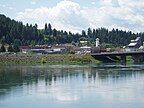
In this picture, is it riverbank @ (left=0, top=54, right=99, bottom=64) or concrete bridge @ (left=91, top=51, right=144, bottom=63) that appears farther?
concrete bridge @ (left=91, top=51, right=144, bottom=63)

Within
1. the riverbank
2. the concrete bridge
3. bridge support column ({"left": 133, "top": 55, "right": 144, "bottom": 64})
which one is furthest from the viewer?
bridge support column ({"left": 133, "top": 55, "right": 144, "bottom": 64})

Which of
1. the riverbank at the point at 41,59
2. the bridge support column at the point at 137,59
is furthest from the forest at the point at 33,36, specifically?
the bridge support column at the point at 137,59

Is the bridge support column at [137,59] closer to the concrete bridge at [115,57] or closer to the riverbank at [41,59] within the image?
the concrete bridge at [115,57]

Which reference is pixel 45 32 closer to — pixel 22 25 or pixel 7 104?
pixel 22 25

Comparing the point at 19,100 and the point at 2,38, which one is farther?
the point at 2,38

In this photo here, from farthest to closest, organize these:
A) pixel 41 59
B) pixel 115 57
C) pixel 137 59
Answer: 1. pixel 115 57
2. pixel 137 59
3. pixel 41 59

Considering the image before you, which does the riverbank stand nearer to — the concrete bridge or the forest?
the concrete bridge

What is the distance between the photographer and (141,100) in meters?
32.7

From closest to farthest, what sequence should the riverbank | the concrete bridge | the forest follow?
the riverbank < the concrete bridge < the forest

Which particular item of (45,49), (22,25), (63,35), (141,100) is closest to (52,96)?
(141,100)

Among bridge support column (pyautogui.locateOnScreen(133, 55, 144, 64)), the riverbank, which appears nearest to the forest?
the riverbank

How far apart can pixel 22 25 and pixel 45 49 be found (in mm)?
19767

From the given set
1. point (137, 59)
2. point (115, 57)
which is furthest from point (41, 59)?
point (137, 59)

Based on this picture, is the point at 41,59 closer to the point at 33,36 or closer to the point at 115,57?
the point at 115,57
